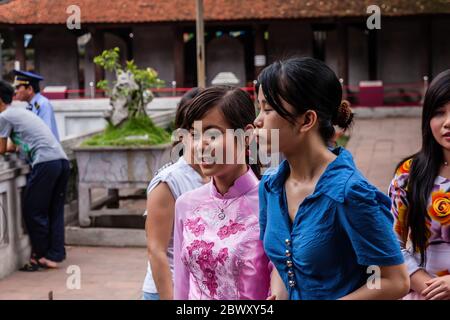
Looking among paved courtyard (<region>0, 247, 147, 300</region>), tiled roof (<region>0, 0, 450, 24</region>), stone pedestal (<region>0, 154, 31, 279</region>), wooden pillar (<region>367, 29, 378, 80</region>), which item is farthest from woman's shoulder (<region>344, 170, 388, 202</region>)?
wooden pillar (<region>367, 29, 378, 80</region>)

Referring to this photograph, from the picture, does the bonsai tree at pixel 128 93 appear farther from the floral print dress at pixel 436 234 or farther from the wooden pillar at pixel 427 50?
the wooden pillar at pixel 427 50

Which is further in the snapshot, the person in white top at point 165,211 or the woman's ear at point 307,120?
the person in white top at point 165,211

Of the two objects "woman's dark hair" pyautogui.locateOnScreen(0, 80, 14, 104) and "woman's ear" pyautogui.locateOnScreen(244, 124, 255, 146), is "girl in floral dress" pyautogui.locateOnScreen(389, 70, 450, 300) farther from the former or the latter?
"woman's dark hair" pyautogui.locateOnScreen(0, 80, 14, 104)

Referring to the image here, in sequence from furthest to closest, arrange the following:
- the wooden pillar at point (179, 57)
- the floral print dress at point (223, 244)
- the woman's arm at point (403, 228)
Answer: the wooden pillar at point (179, 57) → the woman's arm at point (403, 228) → the floral print dress at point (223, 244)

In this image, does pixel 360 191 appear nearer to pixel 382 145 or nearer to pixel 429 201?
pixel 429 201

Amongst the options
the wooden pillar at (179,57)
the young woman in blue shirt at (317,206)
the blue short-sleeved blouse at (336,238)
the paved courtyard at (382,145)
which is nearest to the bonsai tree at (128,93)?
the paved courtyard at (382,145)

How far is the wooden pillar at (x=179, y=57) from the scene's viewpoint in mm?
22719

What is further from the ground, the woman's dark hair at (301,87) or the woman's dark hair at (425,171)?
the woman's dark hair at (301,87)

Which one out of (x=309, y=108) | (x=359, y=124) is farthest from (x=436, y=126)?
(x=359, y=124)

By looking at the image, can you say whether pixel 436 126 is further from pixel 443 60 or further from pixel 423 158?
pixel 443 60

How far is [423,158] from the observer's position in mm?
2977

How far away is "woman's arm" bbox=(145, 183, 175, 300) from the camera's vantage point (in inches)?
114

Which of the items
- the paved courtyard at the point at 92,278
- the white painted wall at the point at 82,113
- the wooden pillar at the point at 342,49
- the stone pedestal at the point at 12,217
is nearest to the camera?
the paved courtyard at the point at 92,278

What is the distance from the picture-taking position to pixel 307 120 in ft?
7.34
